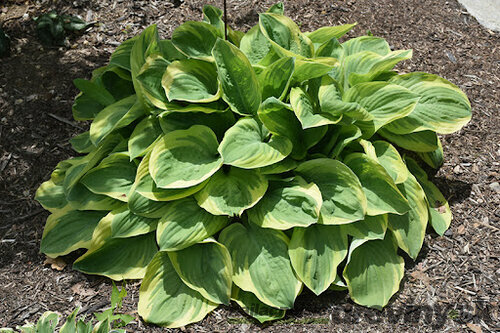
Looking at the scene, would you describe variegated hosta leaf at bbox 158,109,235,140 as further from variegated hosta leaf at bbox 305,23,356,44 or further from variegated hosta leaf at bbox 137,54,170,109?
variegated hosta leaf at bbox 305,23,356,44

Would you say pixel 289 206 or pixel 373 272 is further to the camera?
pixel 373 272

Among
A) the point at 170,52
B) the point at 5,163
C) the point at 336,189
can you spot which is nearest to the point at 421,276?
the point at 336,189

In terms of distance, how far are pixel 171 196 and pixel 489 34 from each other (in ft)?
10.6

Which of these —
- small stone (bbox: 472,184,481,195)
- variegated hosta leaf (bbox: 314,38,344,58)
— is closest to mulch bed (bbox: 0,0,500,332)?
small stone (bbox: 472,184,481,195)

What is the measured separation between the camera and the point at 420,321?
121 inches

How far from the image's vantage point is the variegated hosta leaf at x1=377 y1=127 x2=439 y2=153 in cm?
356

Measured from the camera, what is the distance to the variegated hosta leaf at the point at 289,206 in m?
3.03

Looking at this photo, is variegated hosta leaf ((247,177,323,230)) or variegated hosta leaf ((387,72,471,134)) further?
variegated hosta leaf ((387,72,471,134))

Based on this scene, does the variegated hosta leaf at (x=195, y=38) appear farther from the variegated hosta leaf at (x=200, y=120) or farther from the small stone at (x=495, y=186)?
→ the small stone at (x=495, y=186)

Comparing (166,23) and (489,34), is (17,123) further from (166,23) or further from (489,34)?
(489,34)

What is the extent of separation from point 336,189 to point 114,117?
4.71ft

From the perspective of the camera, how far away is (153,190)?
3.17 meters

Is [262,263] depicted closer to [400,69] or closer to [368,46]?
[368,46]

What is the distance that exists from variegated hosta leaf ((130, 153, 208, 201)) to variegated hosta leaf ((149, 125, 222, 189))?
101 millimetres
